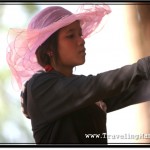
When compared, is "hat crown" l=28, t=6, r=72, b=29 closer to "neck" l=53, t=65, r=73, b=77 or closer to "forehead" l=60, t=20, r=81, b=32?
"forehead" l=60, t=20, r=81, b=32

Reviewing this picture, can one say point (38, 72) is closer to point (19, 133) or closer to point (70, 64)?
point (70, 64)

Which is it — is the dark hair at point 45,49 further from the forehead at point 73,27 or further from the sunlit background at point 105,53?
the sunlit background at point 105,53

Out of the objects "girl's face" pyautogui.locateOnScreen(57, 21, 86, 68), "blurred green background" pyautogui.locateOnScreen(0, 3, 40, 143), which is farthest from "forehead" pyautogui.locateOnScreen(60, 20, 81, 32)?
"blurred green background" pyautogui.locateOnScreen(0, 3, 40, 143)

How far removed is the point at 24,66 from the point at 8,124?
0.36 meters

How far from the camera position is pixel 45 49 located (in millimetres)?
2553

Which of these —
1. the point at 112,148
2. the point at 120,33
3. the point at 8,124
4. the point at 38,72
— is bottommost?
the point at 112,148

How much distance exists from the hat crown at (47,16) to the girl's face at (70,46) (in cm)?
8

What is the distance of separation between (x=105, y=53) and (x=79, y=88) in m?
0.28

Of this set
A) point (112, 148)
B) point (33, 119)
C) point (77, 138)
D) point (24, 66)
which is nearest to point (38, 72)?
point (24, 66)

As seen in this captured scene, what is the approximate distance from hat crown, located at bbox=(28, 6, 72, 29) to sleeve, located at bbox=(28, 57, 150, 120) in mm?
307

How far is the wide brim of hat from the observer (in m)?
2.54

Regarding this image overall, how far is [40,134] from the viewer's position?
2473mm

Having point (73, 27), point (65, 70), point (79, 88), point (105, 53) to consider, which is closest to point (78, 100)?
point (79, 88)

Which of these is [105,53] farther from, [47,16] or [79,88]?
[47,16]
